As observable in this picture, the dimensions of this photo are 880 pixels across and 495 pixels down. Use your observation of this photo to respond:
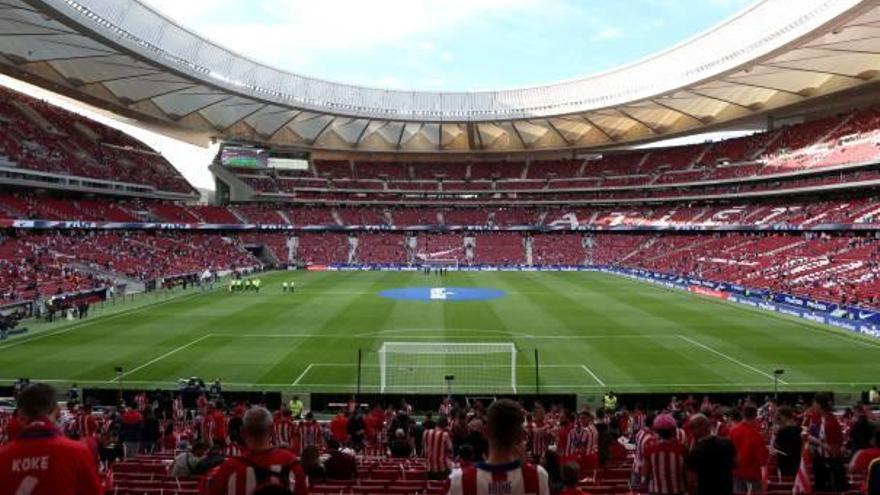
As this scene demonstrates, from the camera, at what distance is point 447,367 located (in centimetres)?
2441

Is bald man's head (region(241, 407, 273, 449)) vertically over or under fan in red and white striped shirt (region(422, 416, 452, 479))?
over

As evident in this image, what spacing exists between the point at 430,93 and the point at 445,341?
53.4 m

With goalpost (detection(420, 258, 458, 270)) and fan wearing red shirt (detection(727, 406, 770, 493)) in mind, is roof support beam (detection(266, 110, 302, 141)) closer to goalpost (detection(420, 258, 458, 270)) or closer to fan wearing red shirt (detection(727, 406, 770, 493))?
goalpost (detection(420, 258, 458, 270))

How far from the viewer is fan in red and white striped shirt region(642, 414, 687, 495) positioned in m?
5.78

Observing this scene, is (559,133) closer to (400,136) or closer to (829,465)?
(400,136)

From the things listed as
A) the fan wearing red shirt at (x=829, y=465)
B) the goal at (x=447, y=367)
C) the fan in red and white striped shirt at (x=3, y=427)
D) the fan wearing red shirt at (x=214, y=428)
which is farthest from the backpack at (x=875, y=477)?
the goal at (x=447, y=367)

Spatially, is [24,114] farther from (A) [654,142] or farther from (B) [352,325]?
(A) [654,142]

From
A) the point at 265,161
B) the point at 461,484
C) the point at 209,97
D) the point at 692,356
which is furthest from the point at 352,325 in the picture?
the point at 265,161

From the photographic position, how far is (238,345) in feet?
92.3

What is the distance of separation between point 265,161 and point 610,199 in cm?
4325

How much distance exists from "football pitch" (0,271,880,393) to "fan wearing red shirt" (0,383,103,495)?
Answer: 17774 mm

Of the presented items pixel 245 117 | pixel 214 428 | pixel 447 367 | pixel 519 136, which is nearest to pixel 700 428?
pixel 214 428

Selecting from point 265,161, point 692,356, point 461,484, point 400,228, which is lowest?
point 692,356

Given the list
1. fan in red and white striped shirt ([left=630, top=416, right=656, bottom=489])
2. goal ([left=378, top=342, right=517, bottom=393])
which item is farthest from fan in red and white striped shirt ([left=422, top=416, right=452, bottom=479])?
goal ([left=378, top=342, right=517, bottom=393])
